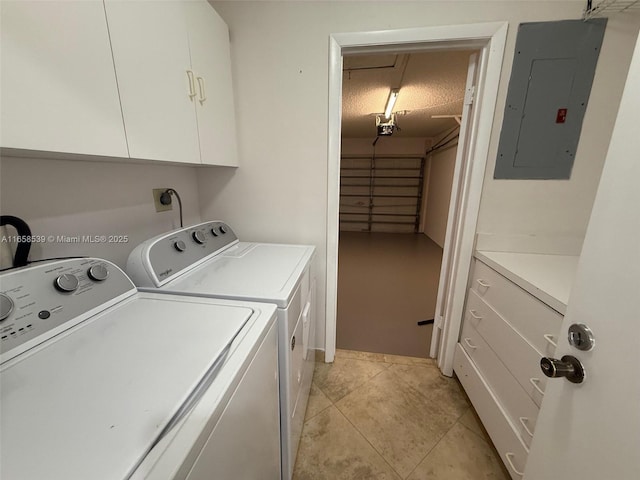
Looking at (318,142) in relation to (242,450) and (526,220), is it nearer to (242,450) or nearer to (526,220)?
(526,220)

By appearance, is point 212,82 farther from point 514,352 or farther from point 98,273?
point 514,352

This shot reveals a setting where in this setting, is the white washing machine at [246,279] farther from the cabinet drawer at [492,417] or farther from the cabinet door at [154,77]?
the cabinet drawer at [492,417]

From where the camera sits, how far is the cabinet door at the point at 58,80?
51 cm

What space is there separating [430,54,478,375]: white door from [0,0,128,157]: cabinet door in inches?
62.9

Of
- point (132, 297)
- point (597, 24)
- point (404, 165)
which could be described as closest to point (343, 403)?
point (132, 297)

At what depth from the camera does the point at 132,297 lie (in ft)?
2.78

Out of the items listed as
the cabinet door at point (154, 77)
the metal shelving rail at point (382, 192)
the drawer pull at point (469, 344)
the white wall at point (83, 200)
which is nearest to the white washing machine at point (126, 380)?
the white wall at point (83, 200)

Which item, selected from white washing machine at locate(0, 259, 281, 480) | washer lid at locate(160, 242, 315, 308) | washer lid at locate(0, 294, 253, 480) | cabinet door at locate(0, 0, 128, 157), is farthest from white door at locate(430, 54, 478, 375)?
cabinet door at locate(0, 0, 128, 157)

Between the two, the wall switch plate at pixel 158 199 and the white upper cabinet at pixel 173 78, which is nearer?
the white upper cabinet at pixel 173 78

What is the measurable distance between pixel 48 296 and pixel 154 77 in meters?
0.77

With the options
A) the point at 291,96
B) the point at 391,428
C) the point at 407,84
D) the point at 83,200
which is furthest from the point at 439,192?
the point at 83,200

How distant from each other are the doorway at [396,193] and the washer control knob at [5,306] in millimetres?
1835

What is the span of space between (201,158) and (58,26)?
1.98 ft

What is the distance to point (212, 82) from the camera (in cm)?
124
